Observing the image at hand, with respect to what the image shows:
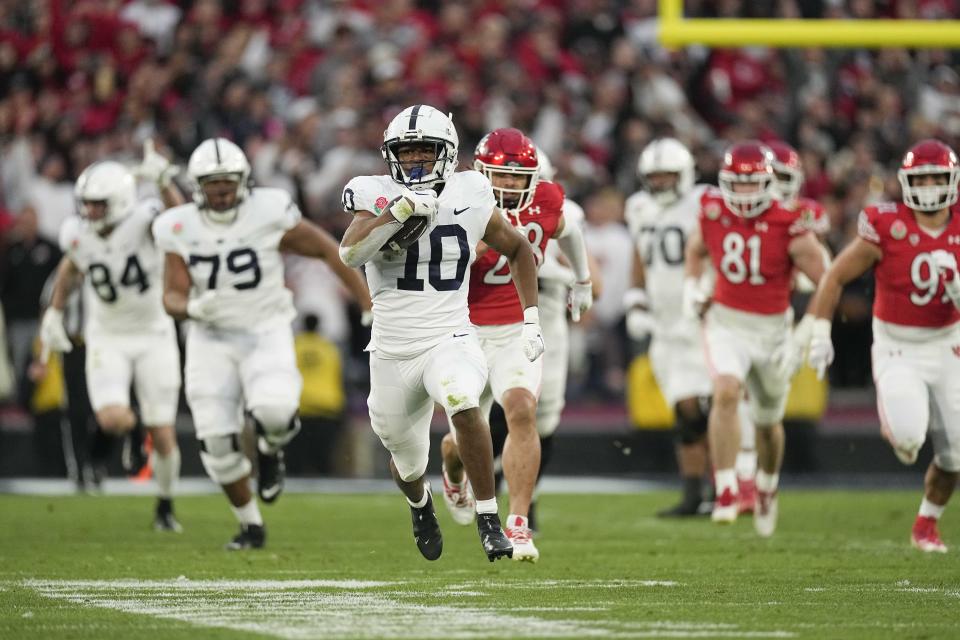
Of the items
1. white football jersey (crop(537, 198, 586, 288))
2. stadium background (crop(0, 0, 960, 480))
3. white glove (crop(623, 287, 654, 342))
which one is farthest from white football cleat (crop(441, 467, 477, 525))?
stadium background (crop(0, 0, 960, 480))

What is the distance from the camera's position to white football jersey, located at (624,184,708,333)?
10.2m

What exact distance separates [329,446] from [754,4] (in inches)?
200

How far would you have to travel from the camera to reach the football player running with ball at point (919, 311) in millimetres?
7434

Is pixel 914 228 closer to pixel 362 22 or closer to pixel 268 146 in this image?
pixel 268 146

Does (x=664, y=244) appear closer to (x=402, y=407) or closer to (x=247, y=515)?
(x=247, y=515)

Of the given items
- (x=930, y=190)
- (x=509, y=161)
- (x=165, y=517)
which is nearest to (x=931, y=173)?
(x=930, y=190)

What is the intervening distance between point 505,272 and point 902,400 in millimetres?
1810

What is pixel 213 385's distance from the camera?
7.95m

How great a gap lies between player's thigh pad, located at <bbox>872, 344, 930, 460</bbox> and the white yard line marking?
5.48ft

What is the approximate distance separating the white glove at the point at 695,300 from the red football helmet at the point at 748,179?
442 mm

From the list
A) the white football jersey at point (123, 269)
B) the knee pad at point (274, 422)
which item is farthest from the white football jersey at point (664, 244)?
the knee pad at point (274, 422)

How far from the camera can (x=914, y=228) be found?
7.48 m

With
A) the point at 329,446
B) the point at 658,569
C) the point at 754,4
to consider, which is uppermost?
the point at 754,4

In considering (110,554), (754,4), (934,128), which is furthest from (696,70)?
(110,554)
